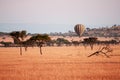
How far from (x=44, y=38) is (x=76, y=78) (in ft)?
201

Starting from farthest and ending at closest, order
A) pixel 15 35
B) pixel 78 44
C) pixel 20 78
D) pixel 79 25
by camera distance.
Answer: pixel 79 25 → pixel 78 44 → pixel 15 35 → pixel 20 78

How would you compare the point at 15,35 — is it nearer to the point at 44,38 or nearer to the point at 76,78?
the point at 44,38

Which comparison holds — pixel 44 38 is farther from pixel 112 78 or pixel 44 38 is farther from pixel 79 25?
pixel 79 25

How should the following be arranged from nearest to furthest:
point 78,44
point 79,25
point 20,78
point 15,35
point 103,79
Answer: point 103,79
point 20,78
point 15,35
point 78,44
point 79,25

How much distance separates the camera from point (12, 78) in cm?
2716

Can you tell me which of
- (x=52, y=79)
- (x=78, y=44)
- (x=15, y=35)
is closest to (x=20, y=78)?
(x=52, y=79)

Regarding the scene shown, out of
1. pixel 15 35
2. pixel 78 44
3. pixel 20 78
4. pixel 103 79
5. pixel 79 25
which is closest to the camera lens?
pixel 103 79

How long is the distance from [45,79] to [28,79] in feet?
4.33

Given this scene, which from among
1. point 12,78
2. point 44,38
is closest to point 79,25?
point 44,38

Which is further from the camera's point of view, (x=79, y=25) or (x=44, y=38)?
(x=79, y=25)

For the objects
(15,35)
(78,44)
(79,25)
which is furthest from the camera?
(79,25)

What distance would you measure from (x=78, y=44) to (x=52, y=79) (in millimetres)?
146133

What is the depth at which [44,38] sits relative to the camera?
87438 millimetres

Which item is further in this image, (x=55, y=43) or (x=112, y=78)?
(x=55, y=43)
